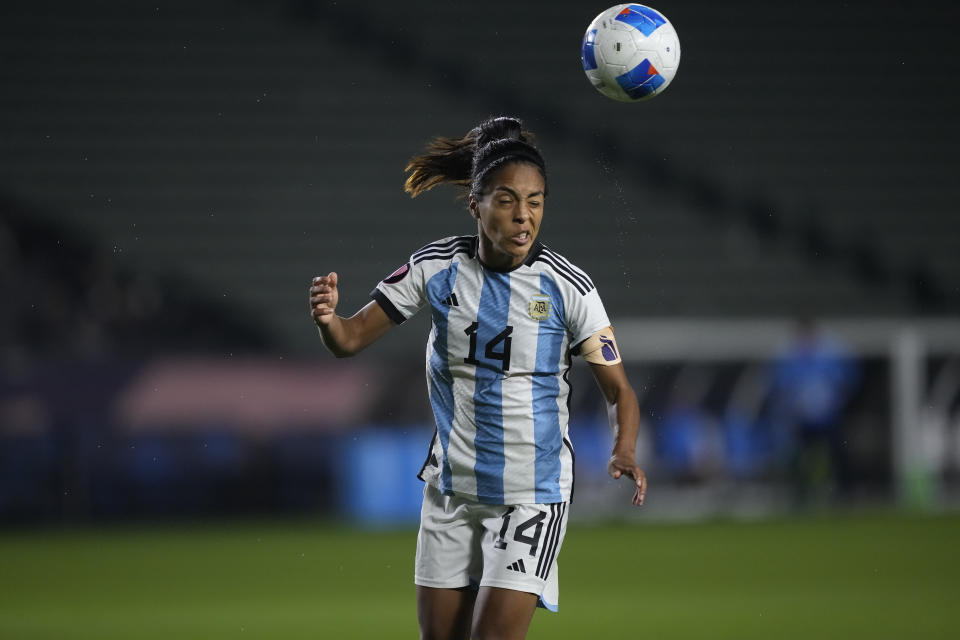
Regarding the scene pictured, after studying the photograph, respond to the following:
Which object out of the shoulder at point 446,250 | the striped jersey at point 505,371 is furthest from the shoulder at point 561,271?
the shoulder at point 446,250

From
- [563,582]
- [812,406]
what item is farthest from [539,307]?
[812,406]

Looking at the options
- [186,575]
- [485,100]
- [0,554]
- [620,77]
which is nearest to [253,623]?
[186,575]

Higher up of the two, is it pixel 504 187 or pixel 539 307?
pixel 504 187

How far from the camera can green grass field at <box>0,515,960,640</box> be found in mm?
7402

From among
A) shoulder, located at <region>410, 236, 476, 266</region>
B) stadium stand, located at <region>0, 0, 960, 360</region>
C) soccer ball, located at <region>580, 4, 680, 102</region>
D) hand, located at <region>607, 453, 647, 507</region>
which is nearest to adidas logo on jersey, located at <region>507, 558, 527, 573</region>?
hand, located at <region>607, 453, 647, 507</region>

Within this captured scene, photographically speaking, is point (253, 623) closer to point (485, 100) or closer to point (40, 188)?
point (40, 188)

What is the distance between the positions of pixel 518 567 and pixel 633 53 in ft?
6.67

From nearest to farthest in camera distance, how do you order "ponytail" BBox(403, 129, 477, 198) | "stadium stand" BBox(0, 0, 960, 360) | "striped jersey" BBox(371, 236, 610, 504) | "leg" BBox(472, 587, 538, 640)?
"leg" BBox(472, 587, 538, 640) → "striped jersey" BBox(371, 236, 610, 504) → "ponytail" BBox(403, 129, 477, 198) → "stadium stand" BBox(0, 0, 960, 360)

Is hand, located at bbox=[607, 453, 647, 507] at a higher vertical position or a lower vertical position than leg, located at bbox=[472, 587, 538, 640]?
higher

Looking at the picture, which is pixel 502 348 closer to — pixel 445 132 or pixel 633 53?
pixel 633 53

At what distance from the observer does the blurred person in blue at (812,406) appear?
1370 cm

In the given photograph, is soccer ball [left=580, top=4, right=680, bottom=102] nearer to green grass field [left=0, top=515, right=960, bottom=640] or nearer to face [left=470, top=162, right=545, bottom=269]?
face [left=470, top=162, right=545, bottom=269]

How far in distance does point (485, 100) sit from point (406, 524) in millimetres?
8599

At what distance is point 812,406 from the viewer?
542 inches
